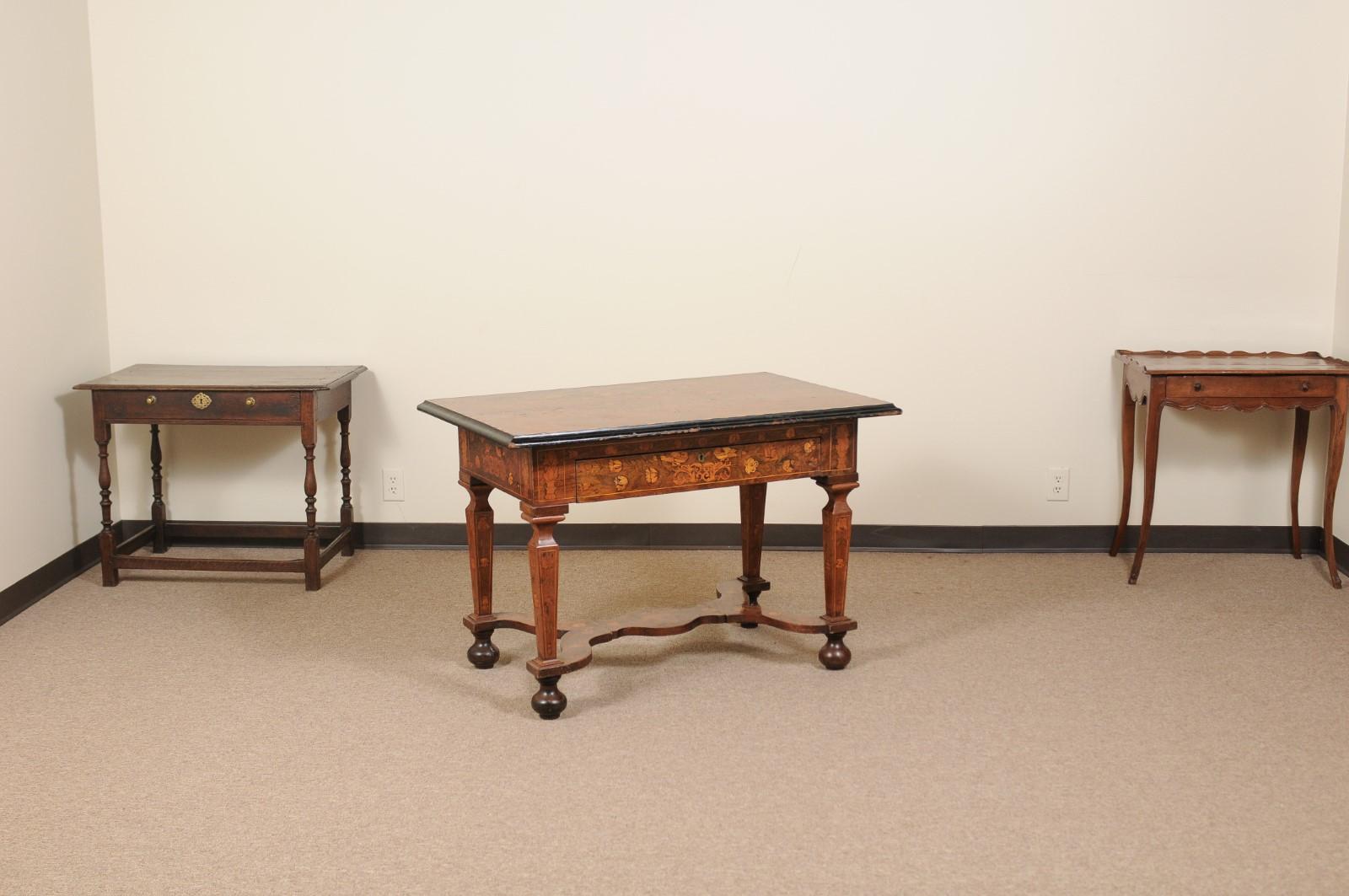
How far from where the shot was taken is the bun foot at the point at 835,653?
3607mm

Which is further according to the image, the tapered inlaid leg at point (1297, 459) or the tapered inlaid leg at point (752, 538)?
the tapered inlaid leg at point (1297, 459)

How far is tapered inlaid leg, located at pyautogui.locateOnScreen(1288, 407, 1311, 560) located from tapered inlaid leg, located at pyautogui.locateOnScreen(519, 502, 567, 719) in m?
2.90

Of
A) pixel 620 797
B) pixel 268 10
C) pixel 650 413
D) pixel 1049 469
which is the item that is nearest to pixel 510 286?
pixel 268 10

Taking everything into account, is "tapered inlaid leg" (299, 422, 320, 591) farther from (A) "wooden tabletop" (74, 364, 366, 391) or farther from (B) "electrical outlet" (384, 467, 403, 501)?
(B) "electrical outlet" (384, 467, 403, 501)

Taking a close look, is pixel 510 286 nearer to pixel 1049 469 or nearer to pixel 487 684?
pixel 487 684

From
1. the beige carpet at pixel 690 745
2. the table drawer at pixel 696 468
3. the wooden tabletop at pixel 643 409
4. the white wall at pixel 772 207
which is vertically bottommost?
the beige carpet at pixel 690 745

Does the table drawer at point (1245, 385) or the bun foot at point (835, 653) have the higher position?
the table drawer at point (1245, 385)

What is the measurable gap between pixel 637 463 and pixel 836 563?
702 millimetres

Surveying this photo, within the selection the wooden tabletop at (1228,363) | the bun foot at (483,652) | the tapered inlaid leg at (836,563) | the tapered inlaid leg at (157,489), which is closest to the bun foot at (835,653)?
the tapered inlaid leg at (836,563)

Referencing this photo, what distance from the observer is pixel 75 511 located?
4.61 meters

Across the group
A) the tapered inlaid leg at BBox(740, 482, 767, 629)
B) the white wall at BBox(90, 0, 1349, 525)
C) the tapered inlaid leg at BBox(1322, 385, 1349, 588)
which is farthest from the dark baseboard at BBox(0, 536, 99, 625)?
the tapered inlaid leg at BBox(1322, 385, 1349, 588)

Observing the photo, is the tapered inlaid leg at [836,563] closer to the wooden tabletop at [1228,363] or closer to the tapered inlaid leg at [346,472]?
the wooden tabletop at [1228,363]

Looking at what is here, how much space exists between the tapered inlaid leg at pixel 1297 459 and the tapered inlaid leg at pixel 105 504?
412 centimetres

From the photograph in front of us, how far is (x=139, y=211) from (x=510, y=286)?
53.7 inches
